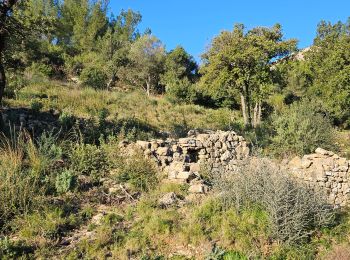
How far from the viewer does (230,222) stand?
5.45m

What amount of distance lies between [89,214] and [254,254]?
2560 mm

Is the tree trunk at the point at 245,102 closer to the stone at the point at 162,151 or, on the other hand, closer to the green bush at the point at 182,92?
the green bush at the point at 182,92

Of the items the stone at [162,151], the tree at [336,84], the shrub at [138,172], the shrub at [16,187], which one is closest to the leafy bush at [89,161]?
the shrub at [138,172]

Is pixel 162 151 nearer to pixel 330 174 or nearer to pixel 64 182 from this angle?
pixel 64 182

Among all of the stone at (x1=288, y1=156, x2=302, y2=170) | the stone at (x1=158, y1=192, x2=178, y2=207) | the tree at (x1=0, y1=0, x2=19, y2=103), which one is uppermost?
the tree at (x1=0, y1=0, x2=19, y2=103)

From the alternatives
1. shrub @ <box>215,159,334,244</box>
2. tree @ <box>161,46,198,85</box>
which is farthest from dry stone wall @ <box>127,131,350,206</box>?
tree @ <box>161,46,198,85</box>

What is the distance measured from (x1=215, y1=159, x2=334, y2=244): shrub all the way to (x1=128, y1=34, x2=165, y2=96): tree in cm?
2547

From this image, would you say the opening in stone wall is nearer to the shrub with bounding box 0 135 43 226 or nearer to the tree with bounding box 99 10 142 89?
the shrub with bounding box 0 135 43 226

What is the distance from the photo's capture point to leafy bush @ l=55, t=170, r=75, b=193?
254 inches

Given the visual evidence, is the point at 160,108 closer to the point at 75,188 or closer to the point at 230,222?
the point at 75,188

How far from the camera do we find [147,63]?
3278 centimetres

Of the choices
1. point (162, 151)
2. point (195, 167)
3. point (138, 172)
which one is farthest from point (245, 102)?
point (138, 172)

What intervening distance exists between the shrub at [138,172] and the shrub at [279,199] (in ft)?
4.79

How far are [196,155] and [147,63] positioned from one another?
24376 mm
